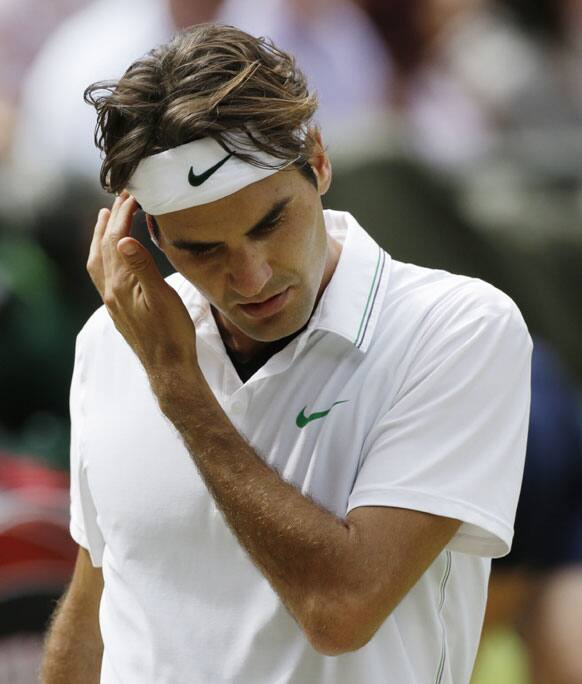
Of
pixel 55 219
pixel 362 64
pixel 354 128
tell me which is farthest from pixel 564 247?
pixel 55 219

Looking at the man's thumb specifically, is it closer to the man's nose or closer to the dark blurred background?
the man's nose

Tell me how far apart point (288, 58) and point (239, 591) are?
904 millimetres

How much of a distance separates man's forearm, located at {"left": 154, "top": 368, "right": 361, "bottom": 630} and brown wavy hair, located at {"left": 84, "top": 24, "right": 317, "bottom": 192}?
431mm

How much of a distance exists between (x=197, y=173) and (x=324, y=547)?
0.62 m

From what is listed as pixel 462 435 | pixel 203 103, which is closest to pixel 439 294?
pixel 462 435

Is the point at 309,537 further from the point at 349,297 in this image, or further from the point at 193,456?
the point at 349,297

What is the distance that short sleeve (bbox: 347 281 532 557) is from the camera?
2.11 metres

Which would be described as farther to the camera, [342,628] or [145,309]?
[145,309]

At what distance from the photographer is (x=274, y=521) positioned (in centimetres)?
208

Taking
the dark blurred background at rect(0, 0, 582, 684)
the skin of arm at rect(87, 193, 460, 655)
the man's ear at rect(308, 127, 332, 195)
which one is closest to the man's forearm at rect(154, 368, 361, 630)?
the skin of arm at rect(87, 193, 460, 655)

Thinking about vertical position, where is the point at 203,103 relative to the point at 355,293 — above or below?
above

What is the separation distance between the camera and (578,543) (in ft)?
14.0

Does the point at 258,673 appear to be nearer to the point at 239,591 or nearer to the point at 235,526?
the point at 239,591

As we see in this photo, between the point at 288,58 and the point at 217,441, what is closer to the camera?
the point at 217,441
